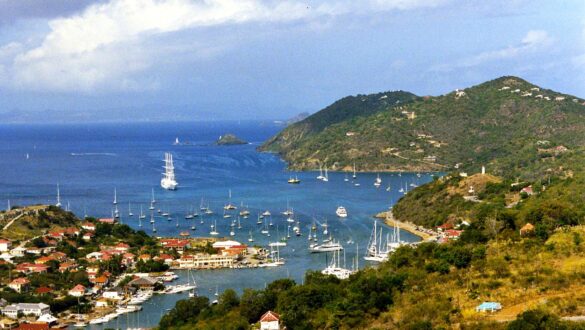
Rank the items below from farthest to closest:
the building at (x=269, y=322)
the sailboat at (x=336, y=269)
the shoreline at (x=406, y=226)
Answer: the shoreline at (x=406, y=226)
the sailboat at (x=336, y=269)
the building at (x=269, y=322)

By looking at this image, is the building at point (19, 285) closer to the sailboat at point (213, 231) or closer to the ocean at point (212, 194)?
the ocean at point (212, 194)

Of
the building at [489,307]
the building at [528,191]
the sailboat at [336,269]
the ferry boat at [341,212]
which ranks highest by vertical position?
the building at [528,191]

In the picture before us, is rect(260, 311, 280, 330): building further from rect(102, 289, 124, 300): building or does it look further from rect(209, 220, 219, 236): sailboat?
rect(209, 220, 219, 236): sailboat

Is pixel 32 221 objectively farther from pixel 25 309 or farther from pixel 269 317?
pixel 269 317

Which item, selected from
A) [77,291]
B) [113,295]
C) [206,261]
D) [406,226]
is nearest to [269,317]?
[113,295]

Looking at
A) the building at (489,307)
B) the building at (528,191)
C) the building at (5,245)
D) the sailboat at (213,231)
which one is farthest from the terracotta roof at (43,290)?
the building at (528,191)

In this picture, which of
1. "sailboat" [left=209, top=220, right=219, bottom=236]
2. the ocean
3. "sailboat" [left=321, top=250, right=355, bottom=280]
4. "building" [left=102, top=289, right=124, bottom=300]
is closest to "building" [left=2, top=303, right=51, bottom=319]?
the ocean
